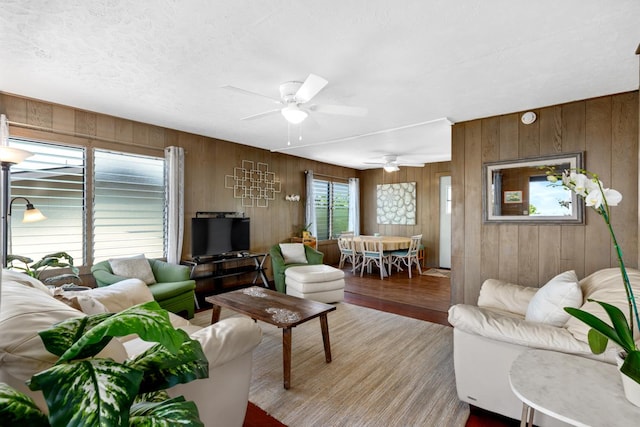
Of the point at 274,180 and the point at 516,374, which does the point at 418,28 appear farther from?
the point at 274,180

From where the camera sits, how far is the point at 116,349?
1120 millimetres

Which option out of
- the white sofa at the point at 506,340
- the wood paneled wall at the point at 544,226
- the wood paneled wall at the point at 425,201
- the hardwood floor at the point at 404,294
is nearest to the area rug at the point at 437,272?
the hardwood floor at the point at 404,294

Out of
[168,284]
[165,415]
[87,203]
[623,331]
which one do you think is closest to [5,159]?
[87,203]

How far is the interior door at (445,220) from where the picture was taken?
6.81 metres

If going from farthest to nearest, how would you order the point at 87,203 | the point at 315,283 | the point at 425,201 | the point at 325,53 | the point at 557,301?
the point at 425,201, the point at 315,283, the point at 87,203, the point at 325,53, the point at 557,301

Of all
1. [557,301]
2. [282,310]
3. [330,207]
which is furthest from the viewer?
Result: [330,207]

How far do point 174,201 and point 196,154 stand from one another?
83cm

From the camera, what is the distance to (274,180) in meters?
5.74

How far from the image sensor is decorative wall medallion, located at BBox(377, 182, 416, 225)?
731 centimetres

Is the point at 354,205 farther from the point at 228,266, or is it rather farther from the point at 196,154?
the point at 196,154

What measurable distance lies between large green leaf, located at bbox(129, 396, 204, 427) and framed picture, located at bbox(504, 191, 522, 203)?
3.72 m

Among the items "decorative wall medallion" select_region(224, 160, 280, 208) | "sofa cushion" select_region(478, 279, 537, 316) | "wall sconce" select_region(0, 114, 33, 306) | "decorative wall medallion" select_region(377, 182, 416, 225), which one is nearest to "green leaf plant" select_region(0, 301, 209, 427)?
"wall sconce" select_region(0, 114, 33, 306)

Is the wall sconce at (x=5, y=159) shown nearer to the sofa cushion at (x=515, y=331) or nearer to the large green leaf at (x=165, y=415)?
the large green leaf at (x=165, y=415)

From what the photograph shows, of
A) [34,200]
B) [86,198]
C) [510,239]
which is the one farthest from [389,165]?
[34,200]
